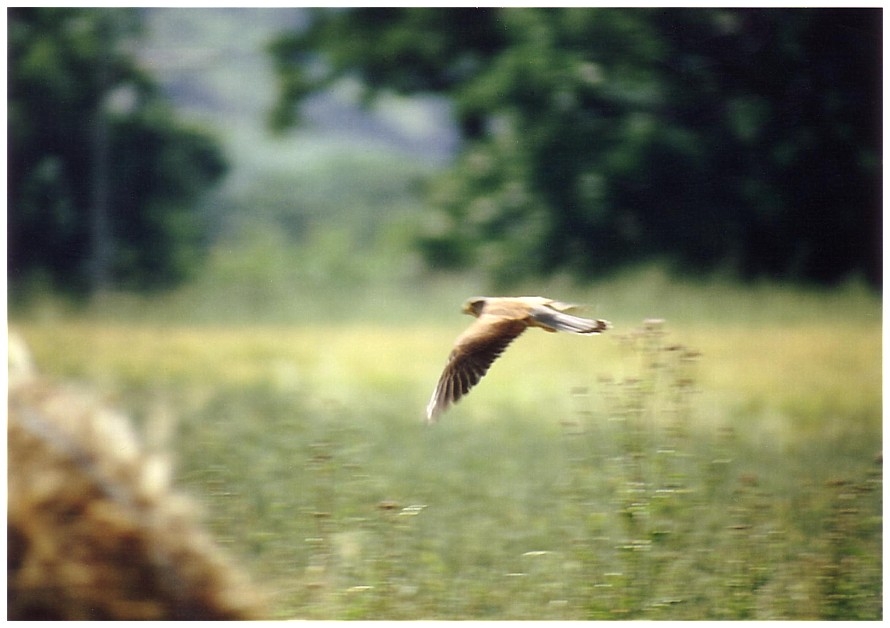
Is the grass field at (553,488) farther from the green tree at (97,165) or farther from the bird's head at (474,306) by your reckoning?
the green tree at (97,165)

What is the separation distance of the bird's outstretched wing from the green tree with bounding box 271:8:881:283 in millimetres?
3741

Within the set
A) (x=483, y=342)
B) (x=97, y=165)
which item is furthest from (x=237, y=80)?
(x=483, y=342)

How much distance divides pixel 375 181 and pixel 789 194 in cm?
296

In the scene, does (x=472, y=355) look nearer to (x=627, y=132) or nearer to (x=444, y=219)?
(x=627, y=132)

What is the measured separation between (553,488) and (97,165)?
5207 mm

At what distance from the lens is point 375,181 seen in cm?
824

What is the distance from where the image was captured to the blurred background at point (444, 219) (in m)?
5.13

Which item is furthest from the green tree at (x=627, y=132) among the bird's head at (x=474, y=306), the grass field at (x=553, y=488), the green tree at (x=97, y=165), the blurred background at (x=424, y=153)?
the bird's head at (x=474, y=306)

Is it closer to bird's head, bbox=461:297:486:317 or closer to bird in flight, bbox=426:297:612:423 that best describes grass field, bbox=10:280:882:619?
bird in flight, bbox=426:297:612:423

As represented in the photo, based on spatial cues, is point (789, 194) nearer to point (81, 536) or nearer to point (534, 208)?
point (534, 208)

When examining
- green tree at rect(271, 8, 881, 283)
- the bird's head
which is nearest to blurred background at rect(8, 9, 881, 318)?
green tree at rect(271, 8, 881, 283)

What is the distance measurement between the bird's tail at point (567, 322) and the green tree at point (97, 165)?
189 inches

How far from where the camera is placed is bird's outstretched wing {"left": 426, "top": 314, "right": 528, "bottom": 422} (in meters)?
3.61

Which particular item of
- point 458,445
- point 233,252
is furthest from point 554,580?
point 233,252
